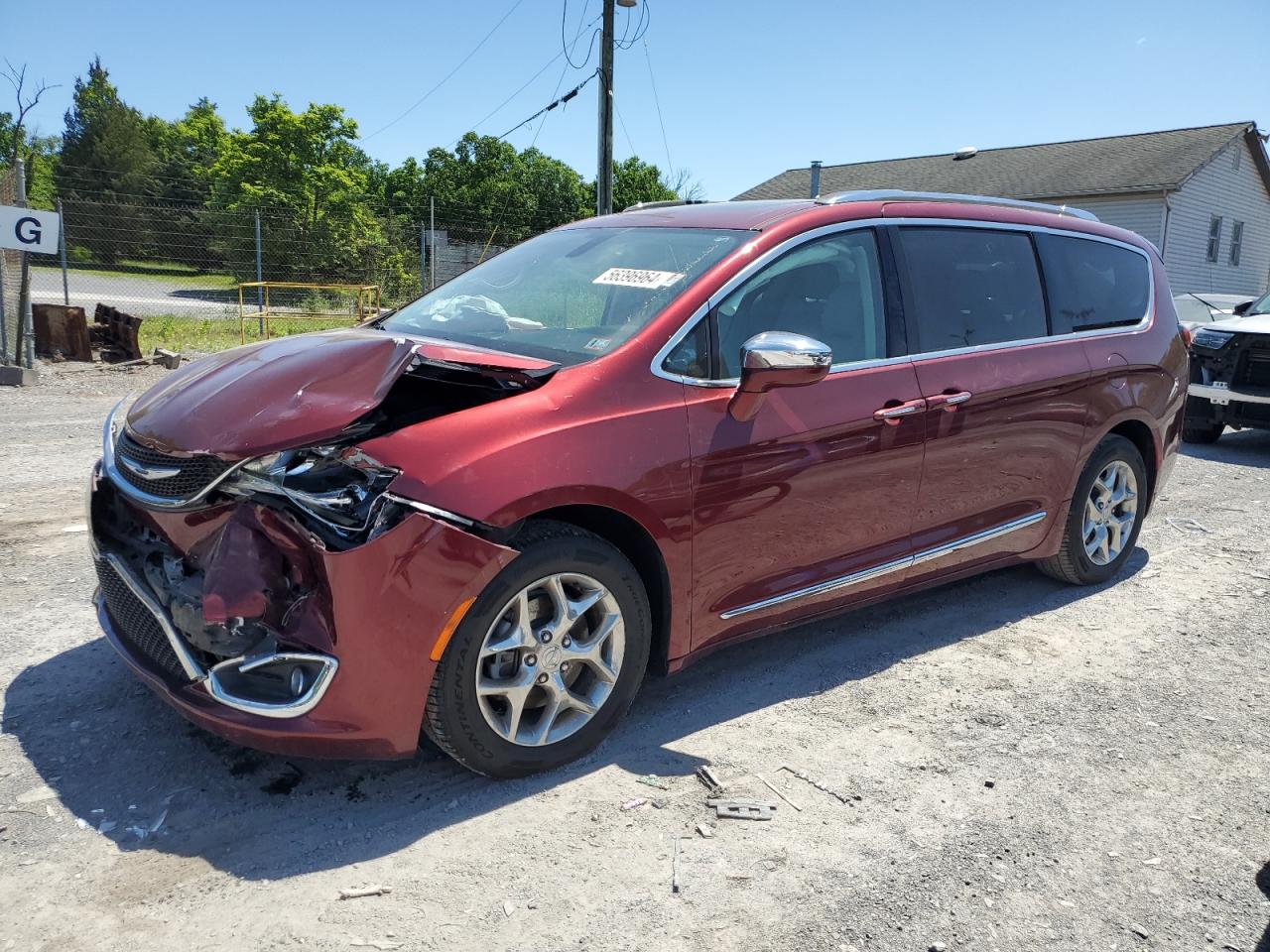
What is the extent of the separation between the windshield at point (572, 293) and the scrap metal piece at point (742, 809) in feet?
4.86

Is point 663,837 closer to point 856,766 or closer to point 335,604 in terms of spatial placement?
point 856,766

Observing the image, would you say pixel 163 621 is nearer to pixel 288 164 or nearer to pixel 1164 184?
pixel 1164 184

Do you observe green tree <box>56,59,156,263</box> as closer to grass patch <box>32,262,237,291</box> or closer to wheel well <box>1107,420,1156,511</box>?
grass patch <box>32,262,237,291</box>

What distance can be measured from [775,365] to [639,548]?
75cm

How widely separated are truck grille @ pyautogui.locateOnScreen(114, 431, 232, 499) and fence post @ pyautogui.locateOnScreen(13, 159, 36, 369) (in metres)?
9.24

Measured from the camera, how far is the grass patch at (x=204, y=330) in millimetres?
15358

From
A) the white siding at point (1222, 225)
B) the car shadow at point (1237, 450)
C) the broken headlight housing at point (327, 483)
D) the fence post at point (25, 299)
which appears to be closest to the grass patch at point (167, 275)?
the fence post at point (25, 299)

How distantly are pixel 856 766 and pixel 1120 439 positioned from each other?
272cm

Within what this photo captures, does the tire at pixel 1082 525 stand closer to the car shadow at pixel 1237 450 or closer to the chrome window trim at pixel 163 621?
the chrome window trim at pixel 163 621

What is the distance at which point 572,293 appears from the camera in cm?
372

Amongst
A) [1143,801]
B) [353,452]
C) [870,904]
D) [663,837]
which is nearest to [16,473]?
[353,452]

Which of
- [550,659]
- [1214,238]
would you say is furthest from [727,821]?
[1214,238]

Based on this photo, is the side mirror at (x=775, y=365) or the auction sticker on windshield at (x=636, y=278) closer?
the side mirror at (x=775, y=365)

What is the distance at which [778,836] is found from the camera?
2.79 m
